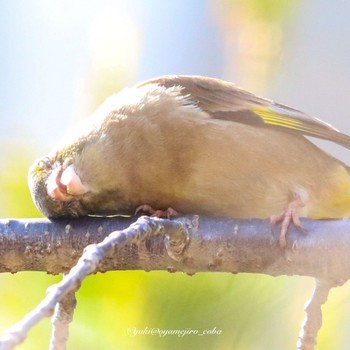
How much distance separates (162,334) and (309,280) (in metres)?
0.33

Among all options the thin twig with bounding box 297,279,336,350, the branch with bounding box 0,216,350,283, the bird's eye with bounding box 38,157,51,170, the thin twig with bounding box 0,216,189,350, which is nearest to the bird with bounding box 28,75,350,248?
the bird's eye with bounding box 38,157,51,170

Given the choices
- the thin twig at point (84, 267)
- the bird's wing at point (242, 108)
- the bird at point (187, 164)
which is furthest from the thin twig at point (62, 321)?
the bird's wing at point (242, 108)

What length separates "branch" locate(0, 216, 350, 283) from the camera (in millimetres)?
1247

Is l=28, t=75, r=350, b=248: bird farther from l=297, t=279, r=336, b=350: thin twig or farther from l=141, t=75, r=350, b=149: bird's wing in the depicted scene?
l=297, t=279, r=336, b=350: thin twig

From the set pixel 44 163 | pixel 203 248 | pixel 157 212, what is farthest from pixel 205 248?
pixel 44 163

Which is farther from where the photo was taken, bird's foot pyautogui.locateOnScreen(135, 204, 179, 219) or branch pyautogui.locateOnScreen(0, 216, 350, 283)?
bird's foot pyautogui.locateOnScreen(135, 204, 179, 219)

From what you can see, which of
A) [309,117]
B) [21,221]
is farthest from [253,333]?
[309,117]

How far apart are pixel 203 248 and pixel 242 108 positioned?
0.57m

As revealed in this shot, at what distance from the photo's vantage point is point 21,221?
55.5 inches

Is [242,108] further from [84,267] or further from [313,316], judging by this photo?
[84,267]

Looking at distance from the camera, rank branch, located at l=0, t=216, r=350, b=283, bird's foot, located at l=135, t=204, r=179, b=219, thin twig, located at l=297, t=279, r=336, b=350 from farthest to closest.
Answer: bird's foot, located at l=135, t=204, r=179, b=219, branch, located at l=0, t=216, r=350, b=283, thin twig, located at l=297, t=279, r=336, b=350

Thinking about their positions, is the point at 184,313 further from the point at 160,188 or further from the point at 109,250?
the point at 160,188

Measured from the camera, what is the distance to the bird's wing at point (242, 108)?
5.64 feet

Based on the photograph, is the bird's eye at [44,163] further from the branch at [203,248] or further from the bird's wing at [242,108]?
the bird's wing at [242,108]
